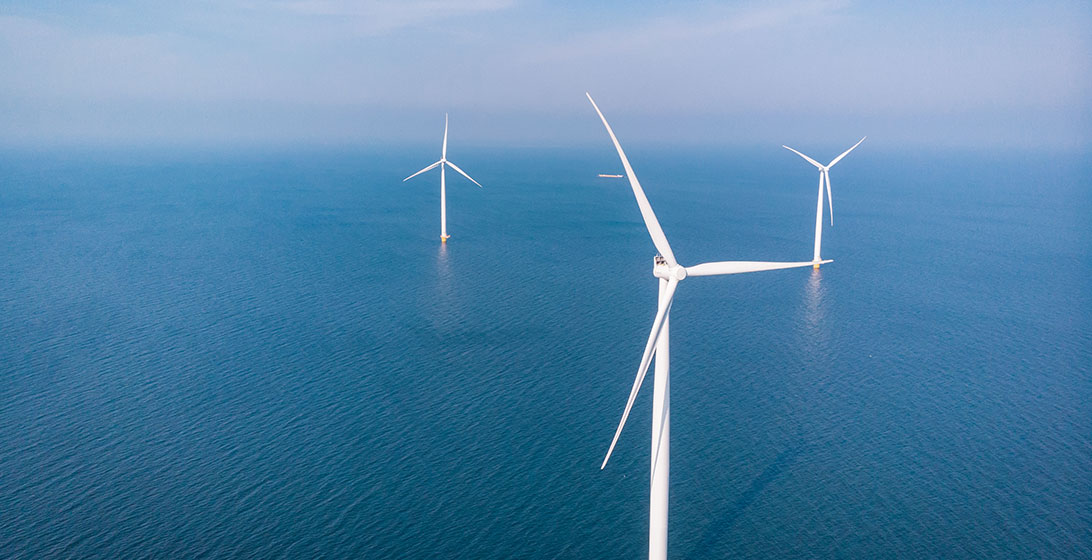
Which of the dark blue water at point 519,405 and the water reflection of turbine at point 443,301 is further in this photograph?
the water reflection of turbine at point 443,301

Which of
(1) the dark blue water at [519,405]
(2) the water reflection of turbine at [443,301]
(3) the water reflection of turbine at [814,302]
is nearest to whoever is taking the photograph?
(1) the dark blue water at [519,405]

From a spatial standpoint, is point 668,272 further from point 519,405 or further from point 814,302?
point 814,302

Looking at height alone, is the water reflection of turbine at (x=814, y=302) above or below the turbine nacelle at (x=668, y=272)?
below

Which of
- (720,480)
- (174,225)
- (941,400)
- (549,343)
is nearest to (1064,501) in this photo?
(941,400)

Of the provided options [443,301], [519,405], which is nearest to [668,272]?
[519,405]

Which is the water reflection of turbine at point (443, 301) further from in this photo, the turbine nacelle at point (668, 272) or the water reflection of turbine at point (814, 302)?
the turbine nacelle at point (668, 272)

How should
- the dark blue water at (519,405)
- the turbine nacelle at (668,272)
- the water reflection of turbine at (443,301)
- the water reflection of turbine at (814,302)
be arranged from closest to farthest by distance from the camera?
the turbine nacelle at (668,272)
the dark blue water at (519,405)
the water reflection of turbine at (443,301)
the water reflection of turbine at (814,302)

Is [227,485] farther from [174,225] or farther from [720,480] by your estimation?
[174,225]

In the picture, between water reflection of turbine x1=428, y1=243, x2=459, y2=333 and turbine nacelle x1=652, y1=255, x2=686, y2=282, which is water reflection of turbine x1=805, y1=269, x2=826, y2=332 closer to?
water reflection of turbine x1=428, y1=243, x2=459, y2=333

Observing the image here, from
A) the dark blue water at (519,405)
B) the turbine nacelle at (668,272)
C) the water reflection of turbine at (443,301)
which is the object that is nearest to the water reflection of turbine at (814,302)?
the dark blue water at (519,405)

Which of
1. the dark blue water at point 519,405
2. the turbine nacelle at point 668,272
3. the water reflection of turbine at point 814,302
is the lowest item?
the dark blue water at point 519,405
